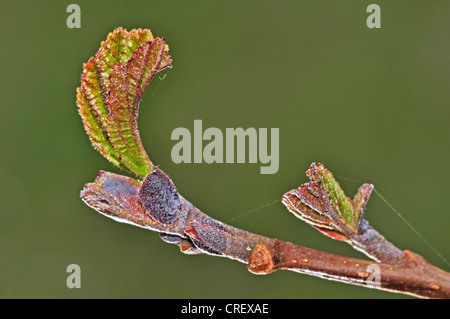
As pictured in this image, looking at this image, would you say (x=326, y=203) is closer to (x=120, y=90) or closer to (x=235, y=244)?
(x=235, y=244)

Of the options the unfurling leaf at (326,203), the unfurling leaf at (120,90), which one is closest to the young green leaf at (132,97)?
the unfurling leaf at (120,90)

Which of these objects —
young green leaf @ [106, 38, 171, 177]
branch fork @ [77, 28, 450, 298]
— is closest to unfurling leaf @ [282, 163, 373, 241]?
branch fork @ [77, 28, 450, 298]

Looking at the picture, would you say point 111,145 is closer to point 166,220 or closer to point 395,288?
point 166,220

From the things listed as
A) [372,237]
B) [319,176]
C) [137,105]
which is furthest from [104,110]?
[372,237]

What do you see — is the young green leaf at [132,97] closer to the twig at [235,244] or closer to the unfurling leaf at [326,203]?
the twig at [235,244]

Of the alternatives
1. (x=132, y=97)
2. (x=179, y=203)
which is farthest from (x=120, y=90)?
(x=179, y=203)

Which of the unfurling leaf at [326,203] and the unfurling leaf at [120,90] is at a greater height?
the unfurling leaf at [120,90]
